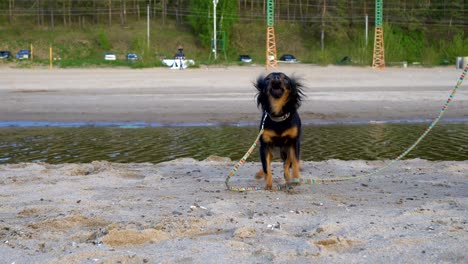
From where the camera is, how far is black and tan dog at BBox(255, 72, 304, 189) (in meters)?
7.00

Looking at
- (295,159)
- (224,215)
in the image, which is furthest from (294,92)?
(224,215)

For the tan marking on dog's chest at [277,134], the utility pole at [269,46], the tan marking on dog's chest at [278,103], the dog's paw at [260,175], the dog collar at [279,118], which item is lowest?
the dog's paw at [260,175]

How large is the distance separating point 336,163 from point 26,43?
66112mm

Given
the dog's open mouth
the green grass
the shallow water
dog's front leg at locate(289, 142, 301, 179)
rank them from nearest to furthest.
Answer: the dog's open mouth, dog's front leg at locate(289, 142, 301, 179), the shallow water, the green grass

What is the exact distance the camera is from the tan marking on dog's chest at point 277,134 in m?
7.09

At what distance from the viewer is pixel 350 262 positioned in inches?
163

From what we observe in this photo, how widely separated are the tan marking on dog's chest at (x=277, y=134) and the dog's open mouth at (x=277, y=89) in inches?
16.0

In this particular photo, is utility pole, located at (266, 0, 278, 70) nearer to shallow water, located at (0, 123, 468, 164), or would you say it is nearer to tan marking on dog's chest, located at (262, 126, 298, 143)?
shallow water, located at (0, 123, 468, 164)

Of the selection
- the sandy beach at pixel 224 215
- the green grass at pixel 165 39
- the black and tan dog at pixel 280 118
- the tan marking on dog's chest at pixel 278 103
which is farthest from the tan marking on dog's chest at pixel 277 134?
the green grass at pixel 165 39

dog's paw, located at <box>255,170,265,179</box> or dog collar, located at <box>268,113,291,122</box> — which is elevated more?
dog collar, located at <box>268,113,291,122</box>

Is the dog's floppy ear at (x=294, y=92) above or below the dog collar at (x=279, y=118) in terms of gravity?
above

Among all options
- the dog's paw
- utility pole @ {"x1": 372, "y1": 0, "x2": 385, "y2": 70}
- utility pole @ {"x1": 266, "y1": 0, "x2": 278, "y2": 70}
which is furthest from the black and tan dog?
utility pole @ {"x1": 372, "y1": 0, "x2": 385, "y2": 70}

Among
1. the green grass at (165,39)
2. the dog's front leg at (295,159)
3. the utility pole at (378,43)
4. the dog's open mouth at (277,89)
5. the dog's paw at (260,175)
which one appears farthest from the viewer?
the green grass at (165,39)

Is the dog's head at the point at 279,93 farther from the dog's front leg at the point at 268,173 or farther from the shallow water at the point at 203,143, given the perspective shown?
the shallow water at the point at 203,143
